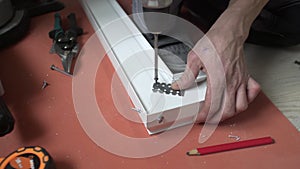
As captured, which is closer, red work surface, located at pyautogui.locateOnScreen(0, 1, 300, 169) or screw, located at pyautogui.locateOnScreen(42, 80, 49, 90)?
red work surface, located at pyautogui.locateOnScreen(0, 1, 300, 169)

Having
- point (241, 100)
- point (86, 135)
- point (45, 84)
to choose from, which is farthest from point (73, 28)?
point (241, 100)

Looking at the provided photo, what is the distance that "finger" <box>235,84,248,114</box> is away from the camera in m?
0.61

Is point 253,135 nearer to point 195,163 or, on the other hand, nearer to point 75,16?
point 195,163

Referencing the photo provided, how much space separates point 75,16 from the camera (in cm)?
90

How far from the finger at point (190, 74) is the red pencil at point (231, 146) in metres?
0.11

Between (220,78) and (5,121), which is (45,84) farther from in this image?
(220,78)

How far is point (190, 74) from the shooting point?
A: 61 cm

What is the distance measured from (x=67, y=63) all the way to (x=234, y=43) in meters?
0.35

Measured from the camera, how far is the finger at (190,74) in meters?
0.61

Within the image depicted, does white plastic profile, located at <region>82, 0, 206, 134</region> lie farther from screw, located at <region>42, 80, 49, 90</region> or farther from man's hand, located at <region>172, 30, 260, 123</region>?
screw, located at <region>42, 80, 49, 90</region>

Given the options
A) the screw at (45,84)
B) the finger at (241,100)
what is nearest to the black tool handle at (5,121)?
the screw at (45,84)

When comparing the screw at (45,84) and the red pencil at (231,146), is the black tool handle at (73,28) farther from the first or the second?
the red pencil at (231,146)

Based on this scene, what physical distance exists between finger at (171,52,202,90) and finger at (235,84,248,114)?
8 centimetres

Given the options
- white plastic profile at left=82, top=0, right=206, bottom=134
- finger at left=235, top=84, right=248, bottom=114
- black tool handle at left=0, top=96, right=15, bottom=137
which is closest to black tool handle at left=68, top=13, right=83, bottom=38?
white plastic profile at left=82, top=0, right=206, bottom=134
